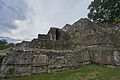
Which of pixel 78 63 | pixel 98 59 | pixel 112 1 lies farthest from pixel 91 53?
pixel 112 1

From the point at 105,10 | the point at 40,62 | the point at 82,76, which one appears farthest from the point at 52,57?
the point at 105,10

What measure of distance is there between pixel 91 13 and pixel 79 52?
840 inches

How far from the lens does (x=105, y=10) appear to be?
67.5 ft

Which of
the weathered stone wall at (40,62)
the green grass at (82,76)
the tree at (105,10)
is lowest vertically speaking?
the green grass at (82,76)

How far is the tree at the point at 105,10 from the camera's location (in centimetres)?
1858

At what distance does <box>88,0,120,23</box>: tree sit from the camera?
1858cm

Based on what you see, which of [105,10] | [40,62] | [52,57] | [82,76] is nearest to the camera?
[82,76]

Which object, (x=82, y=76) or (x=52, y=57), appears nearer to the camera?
(x=82, y=76)

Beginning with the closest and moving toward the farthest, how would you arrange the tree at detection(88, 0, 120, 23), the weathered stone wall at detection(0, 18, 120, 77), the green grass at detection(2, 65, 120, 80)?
the green grass at detection(2, 65, 120, 80), the weathered stone wall at detection(0, 18, 120, 77), the tree at detection(88, 0, 120, 23)

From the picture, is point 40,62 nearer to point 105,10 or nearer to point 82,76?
point 82,76

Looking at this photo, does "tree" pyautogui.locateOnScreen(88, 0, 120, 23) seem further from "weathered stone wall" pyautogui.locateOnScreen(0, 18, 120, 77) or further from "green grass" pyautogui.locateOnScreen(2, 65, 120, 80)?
"green grass" pyautogui.locateOnScreen(2, 65, 120, 80)

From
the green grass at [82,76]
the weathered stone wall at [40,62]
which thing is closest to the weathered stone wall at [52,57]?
the weathered stone wall at [40,62]

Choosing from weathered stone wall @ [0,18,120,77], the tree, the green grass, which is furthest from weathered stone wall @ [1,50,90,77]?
the tree

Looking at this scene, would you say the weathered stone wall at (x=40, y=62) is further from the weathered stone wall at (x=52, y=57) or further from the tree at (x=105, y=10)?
the tree at (x=105, y=10)
